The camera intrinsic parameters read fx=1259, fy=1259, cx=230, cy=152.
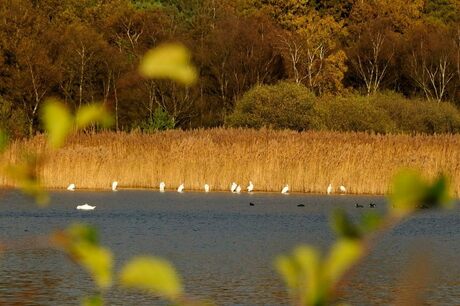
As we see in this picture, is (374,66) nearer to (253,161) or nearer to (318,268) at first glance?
(253,161)

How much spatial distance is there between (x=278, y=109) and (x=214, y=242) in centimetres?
2104

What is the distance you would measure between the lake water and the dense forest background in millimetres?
19334

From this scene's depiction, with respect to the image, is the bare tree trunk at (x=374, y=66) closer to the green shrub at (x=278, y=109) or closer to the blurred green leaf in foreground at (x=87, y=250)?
the green shrub at (x=278, y=109)

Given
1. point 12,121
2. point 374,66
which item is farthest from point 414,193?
point 374,66

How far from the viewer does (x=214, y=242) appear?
1845cm

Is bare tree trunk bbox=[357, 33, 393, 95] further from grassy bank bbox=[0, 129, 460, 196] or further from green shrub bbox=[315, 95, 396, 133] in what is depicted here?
grassy bank bbox=[0, 129, 460, 196]

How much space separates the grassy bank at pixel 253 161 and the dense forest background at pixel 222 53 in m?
15.5

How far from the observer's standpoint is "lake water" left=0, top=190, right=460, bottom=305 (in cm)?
1265

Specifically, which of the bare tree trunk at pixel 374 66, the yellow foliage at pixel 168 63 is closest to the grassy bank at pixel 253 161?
the bare tree trunk at pixel 374 66

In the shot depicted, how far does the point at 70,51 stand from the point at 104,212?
85.5 ft

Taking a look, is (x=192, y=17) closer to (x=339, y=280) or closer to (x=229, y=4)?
(x=229, y=4)

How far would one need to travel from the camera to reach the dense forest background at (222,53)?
48.3m

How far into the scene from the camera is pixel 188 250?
1720 centimetres

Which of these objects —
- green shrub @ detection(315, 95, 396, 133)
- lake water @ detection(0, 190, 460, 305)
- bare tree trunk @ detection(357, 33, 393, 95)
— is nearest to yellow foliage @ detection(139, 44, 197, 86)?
lake water @ detection(0, 190, 460, 305)
